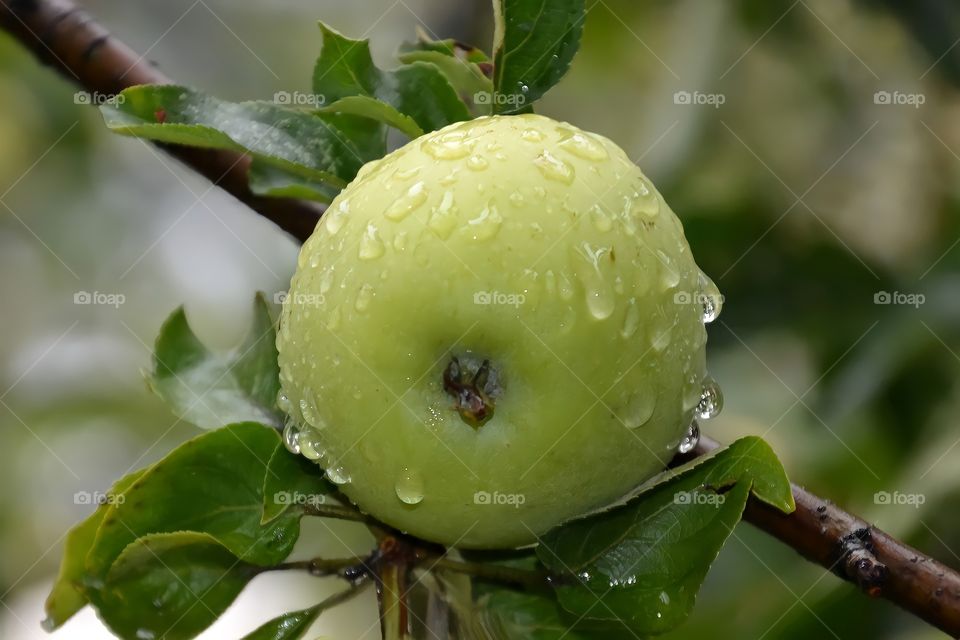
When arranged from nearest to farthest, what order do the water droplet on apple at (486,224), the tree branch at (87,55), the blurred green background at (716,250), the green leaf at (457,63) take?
the water droplet on apple at (486,224)
the green leaf at (457,63)
the tree branch at (87,55)
the blurred green background at (716,250)

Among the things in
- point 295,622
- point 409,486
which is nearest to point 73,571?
point 295,622

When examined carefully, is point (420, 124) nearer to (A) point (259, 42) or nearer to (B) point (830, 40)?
(B) point (830, 40)

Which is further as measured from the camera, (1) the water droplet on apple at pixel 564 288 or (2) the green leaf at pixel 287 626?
(2) the green leaf at pixel 287 626

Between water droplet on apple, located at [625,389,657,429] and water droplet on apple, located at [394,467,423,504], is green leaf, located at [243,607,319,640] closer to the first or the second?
water droplet on apple, located at [394,467,423,504]

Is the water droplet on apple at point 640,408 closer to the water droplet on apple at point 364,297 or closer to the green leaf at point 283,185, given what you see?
the water droplet on apple at point 364,297

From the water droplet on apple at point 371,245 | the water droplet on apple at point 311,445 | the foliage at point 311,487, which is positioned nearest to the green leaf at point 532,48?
the foliage at point 311,487

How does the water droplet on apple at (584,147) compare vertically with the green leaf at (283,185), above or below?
above

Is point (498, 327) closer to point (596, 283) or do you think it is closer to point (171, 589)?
point (596, 283)
